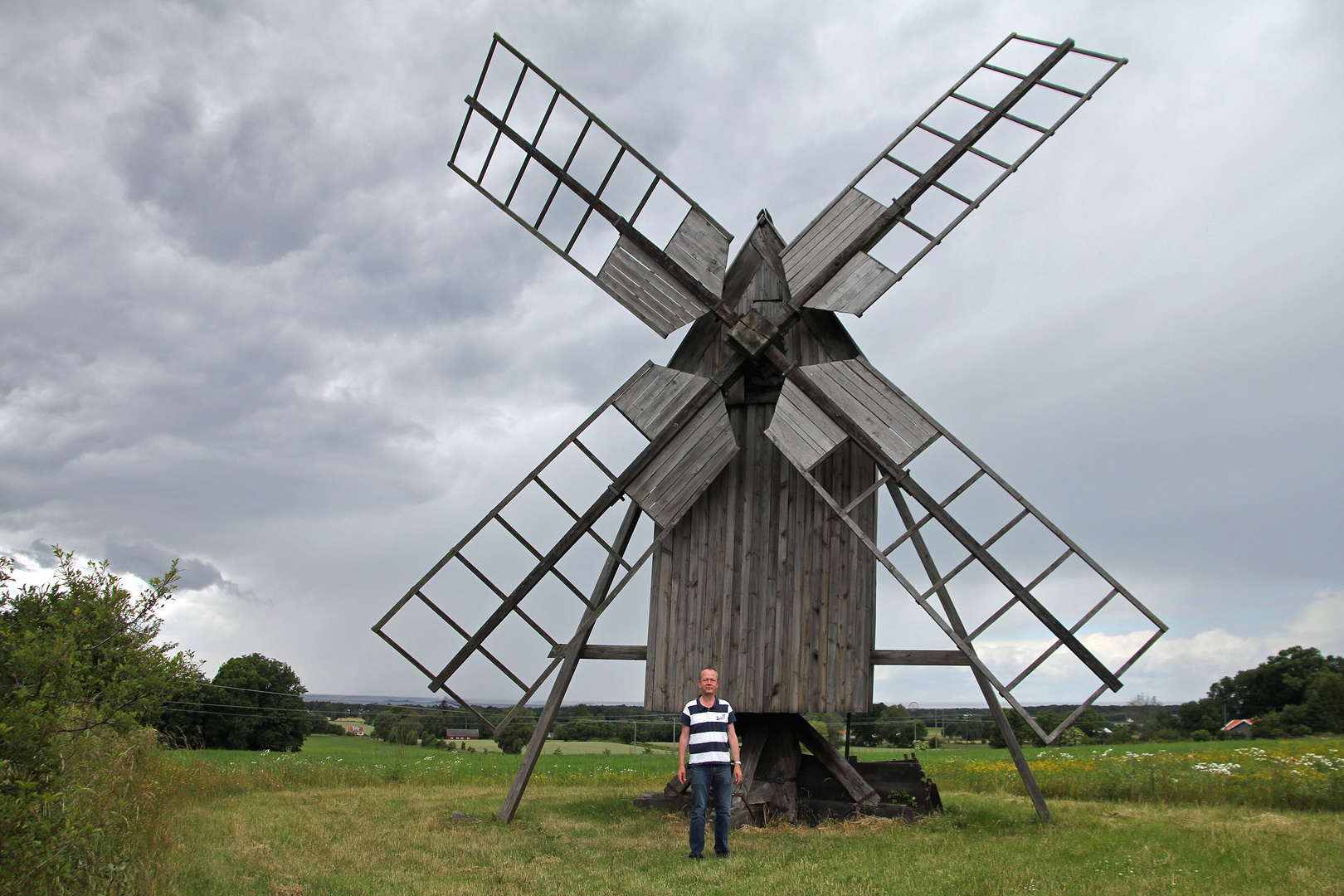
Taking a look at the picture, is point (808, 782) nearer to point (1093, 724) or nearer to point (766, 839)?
point (766, 839)

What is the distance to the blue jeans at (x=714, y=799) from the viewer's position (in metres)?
6.82

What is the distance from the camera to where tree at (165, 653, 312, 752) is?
24.0 m

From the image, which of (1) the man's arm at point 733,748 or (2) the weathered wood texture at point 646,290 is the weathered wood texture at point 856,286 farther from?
(1) the man's arm at point 733,748

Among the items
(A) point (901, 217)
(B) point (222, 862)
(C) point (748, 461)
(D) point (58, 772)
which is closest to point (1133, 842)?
(C) point (748, 461)

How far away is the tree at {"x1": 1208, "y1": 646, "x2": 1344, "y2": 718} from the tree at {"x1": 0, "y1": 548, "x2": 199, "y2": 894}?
1410 inches

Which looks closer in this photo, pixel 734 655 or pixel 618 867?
pixel 618 867

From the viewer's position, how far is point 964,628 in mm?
8844

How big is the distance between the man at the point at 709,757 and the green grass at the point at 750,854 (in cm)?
26

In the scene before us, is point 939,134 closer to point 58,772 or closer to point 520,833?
point 520,833

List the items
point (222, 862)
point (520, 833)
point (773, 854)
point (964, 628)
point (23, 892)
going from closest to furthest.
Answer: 1. point (23, 892)
2. point (222, 862)
3. point (773, 854)
4. point (520, 833)
5. point (964, 628)

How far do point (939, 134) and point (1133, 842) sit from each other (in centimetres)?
743

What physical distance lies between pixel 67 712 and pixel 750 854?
5.06m

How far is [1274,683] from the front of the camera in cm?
3203

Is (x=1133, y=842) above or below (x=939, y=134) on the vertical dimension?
below
